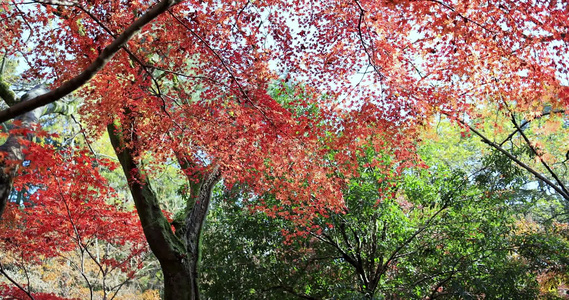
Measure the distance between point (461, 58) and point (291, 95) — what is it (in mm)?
4208

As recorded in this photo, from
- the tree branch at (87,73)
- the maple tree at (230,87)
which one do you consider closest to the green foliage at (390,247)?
the maple tree at (230,87)

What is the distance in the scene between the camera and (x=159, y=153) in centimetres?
618

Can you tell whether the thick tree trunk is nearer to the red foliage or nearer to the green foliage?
the red foliage

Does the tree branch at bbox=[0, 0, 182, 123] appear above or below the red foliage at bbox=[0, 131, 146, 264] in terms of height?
below

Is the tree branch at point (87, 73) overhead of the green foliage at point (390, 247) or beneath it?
beneath

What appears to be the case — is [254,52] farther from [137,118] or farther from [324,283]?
[324,283]

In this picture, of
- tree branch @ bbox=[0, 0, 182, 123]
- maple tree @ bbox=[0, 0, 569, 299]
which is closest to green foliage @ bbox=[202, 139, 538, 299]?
maple tree @ bbox=[0, 0, 569, 299]

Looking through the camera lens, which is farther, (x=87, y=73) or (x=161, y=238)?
(x=161, y=238)

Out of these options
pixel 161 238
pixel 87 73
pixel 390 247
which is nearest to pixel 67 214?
pixel 161 238

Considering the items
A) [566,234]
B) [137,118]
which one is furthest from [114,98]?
[566,234]

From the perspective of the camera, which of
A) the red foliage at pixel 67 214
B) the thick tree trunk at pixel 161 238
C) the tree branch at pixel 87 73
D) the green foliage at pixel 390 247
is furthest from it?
the green foliage at pixel 390 247

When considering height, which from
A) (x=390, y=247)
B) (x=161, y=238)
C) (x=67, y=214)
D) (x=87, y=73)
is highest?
(x=390, y=247)

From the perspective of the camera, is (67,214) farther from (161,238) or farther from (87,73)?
(87,73)

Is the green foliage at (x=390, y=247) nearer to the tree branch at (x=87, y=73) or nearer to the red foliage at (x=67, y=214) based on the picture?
the red foliage at (x=67, y=214)
